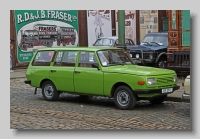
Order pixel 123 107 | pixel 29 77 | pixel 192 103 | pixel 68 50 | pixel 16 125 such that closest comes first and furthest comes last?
pixel 192 103, pixel 16 125, pixel 123 107, pixel 68 50, pixel 29 77

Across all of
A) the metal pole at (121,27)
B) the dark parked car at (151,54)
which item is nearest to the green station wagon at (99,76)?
the metal pole at (121,27)

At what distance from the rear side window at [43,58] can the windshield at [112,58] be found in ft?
5.91

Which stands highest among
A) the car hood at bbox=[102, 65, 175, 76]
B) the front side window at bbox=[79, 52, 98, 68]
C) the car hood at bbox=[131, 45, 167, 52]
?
the car hood at bbox=[131, 45, 167, 52]

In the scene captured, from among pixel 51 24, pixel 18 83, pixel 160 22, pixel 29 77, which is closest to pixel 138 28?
pixel 160 22

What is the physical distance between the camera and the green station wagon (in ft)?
31.3

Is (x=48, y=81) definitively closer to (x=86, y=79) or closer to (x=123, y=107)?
(x=86, y=79)

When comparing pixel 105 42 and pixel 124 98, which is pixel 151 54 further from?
pixel 124 98

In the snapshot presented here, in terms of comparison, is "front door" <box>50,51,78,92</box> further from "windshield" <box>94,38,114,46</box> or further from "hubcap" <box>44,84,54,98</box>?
"windshield" <box>94,38,114,46</box>

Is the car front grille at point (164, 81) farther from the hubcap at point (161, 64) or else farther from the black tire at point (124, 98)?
the hubcap at point (161, 64)

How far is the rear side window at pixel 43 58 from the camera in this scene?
11.5 metres

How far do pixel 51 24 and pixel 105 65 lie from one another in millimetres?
13825

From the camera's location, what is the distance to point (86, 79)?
10344 mm

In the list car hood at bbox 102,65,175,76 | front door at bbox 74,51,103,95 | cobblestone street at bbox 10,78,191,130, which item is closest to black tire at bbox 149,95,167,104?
cobblestone street at bbox 10,78,191,130

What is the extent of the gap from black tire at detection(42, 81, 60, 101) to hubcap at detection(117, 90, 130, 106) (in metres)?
2.22
